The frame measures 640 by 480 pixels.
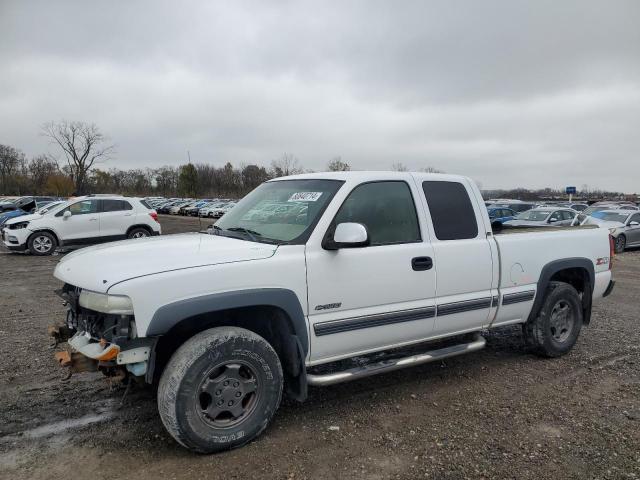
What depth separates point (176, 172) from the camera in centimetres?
9762

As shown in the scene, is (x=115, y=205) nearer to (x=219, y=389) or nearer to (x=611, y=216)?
(x=219, y=389)

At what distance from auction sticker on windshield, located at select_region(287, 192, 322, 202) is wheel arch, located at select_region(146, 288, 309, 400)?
0.88m

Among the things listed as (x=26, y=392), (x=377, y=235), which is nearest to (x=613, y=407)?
(x=377, y=235)

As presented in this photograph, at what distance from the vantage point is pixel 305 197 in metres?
3.95

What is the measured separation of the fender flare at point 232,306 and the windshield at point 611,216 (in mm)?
18006

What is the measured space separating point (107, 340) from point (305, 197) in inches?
70.9

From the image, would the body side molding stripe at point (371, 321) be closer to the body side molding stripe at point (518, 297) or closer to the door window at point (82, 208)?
the body side molding stripe at point (518, 297)

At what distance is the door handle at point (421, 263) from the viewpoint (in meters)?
3.94

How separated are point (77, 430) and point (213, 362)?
1300 millimetres

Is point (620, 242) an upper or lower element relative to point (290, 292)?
lower

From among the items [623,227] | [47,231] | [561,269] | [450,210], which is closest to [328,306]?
[450,210]

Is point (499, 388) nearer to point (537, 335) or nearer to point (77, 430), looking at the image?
point (537, 335)

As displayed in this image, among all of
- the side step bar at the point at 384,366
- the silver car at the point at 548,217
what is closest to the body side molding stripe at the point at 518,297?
the side step bar at the point at 384,366

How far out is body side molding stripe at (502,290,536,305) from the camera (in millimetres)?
4610
